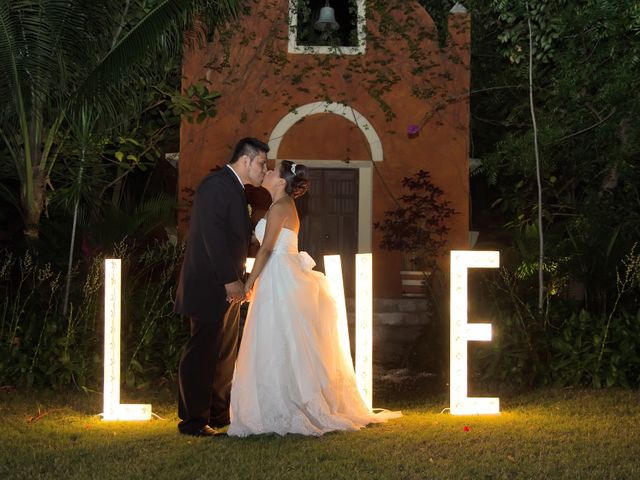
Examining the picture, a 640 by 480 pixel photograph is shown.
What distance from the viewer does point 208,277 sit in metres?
6.19

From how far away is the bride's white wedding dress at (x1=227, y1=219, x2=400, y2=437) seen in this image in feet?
20.0

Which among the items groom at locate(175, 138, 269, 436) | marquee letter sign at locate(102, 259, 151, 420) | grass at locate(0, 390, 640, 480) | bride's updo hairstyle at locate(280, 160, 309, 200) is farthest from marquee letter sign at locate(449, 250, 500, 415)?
marquee letter sign at locate(102, 259, 151, 420)

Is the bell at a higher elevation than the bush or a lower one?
higher

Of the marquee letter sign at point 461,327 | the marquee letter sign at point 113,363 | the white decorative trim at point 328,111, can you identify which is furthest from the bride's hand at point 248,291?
the white decorative trim at point 328,111

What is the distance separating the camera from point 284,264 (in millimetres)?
6453

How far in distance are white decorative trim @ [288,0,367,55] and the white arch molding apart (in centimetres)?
78

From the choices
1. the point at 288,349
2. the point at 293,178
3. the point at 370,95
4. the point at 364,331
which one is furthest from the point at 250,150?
the point at 370,95

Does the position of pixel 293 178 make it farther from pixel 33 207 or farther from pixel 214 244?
pixel 33 207

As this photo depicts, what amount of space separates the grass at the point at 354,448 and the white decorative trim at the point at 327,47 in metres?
7.51

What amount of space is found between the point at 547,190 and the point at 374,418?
31.6ft

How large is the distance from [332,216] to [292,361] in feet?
25.3

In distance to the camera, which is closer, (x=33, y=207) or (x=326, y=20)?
(x=33, y=207)

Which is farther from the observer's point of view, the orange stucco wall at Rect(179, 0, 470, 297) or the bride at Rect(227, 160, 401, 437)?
the orange stucco wall at Rect(179, 0, 470, 297)

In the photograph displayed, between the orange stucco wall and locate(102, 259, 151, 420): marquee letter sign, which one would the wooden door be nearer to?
the orange stucco wall
